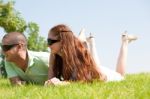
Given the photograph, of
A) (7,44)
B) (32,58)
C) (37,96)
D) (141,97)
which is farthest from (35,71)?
(141,97)

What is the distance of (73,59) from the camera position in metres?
7.75

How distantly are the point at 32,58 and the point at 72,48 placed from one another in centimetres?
97

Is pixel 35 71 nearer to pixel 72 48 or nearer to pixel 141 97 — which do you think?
pixel 72 48

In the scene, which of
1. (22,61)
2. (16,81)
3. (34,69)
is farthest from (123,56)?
(22,61)

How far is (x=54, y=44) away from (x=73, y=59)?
0.43m

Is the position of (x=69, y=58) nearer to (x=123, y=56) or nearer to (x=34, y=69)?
(x=34, y=69)

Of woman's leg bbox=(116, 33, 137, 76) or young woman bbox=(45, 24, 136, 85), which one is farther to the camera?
woman's leg bbox=(116, 33, 137, 76)

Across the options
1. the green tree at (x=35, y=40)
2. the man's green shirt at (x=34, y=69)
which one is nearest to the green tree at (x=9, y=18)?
the green tree at (x=35, y=40)

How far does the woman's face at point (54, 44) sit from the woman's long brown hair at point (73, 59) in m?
0.07

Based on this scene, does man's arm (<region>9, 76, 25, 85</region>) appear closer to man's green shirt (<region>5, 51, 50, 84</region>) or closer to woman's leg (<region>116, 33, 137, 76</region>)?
man's green shirt (<region>5, 51, 50, 84</region>)

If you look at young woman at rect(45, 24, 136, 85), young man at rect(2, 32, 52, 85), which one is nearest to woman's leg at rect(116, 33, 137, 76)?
young man at rect(2, 32, 52, 85)

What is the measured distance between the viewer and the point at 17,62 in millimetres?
8180

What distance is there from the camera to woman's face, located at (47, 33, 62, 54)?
7794mm

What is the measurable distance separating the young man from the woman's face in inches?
19.8
